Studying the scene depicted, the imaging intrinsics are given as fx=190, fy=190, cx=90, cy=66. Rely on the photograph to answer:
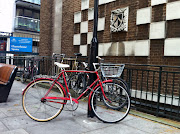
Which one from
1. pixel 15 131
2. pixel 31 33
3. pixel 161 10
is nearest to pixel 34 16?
pixel 31 33

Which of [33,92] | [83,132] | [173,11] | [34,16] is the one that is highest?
[34,16]

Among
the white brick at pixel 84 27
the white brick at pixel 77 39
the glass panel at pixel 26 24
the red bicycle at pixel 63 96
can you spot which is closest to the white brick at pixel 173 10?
the red bicycle at pixel 63 96

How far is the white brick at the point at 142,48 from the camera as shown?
5.70 meters

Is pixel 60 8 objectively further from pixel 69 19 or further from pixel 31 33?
pixel 31 33

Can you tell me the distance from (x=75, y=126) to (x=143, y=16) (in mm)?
4031

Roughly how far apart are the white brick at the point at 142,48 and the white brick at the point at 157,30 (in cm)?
25

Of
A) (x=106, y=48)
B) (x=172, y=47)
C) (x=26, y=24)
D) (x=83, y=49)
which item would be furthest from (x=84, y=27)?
(x=26, y=24)

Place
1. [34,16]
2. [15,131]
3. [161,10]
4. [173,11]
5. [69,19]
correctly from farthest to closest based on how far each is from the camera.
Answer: [34,16]
[69,19]
[161,10]
[173,11]
[15,131]

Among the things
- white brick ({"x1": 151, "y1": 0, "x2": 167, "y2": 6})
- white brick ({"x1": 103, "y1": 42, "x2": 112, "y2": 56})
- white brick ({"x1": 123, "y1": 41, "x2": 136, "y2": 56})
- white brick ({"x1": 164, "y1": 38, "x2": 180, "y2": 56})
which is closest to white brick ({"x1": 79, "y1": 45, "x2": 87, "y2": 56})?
white brick ({"x1": 103, "y1": 42, "x2": 112, "y2": 56})

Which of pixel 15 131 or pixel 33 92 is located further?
pixel 33 92

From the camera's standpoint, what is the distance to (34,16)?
26.8 meters

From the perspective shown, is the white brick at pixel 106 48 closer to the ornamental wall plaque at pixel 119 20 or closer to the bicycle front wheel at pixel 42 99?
the ornamental wall plaque at pixel 119 20

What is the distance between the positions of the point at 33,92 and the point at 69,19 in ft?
20.0

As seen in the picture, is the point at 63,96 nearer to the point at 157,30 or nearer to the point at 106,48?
the point at 157,30
